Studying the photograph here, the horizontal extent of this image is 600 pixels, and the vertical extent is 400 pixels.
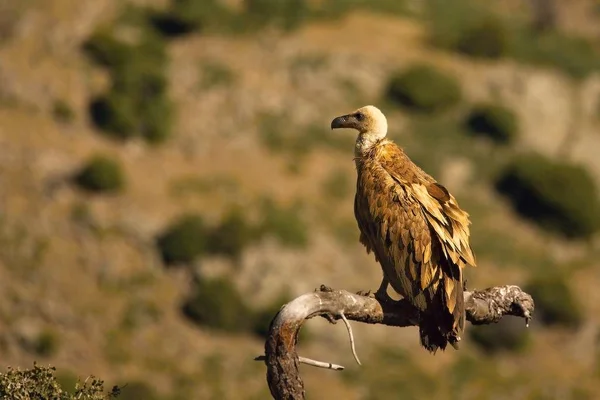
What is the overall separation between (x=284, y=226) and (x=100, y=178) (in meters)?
7.22

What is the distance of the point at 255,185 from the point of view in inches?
2130

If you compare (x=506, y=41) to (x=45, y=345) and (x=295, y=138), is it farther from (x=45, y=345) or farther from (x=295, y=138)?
(x=45, y=345)

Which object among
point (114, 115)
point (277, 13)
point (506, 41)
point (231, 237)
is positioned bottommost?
point (231, 237)

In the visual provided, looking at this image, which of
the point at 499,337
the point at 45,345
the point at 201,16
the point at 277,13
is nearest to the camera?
the point at 45,345

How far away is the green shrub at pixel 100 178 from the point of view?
51.8 metres

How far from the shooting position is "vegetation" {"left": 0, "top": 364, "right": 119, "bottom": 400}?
14312 millimetres

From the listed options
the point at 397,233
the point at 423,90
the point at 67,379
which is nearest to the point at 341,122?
the point at 397,233

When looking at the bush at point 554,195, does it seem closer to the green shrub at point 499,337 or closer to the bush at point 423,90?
the bush at point 423,90

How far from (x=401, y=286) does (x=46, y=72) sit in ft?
136

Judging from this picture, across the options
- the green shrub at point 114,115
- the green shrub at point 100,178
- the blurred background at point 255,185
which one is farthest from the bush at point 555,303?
the green shrub at point 114,115

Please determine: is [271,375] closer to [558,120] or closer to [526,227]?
[526,227]

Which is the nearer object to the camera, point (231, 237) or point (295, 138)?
point (231, 237)

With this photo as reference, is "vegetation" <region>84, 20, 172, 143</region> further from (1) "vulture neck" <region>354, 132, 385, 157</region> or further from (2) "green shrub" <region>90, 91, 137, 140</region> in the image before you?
(1) "vulture neck" <region>354, 132, 385, 157</region>

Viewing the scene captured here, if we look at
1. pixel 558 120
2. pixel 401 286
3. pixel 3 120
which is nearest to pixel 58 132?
pixel 3 120
